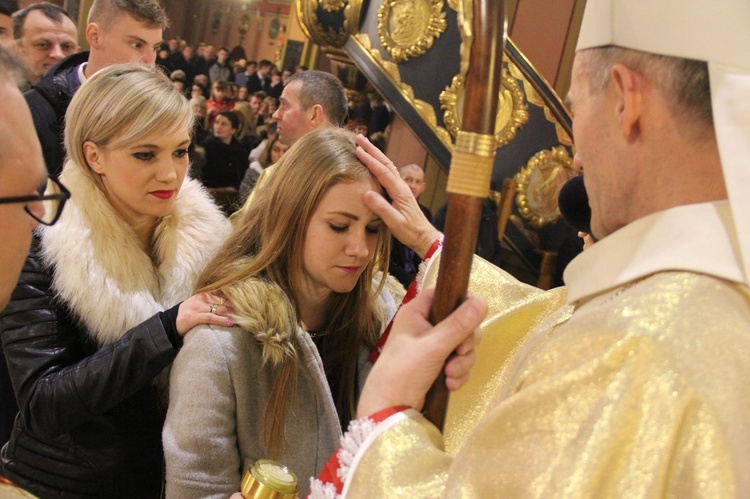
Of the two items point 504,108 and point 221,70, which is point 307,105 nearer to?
point 504,108

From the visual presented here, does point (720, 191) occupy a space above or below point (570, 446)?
above

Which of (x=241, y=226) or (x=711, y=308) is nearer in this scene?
(x=711, y=308)

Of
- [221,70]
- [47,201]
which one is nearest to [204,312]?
[47,201]

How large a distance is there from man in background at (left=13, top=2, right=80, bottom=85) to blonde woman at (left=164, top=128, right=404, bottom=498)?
8.09 feet

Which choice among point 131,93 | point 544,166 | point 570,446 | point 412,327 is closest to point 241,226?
point 131,93

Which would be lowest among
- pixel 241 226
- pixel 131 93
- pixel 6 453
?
pixel 6 453

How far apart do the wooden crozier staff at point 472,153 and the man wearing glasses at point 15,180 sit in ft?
1.93

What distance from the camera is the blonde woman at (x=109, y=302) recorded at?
192 centimetres

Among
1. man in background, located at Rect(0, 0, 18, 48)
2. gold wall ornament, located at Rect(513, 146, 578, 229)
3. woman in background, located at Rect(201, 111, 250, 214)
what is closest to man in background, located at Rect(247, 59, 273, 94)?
woman in background, located at Rect(201, 111, 250, 214)

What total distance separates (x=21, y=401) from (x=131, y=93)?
35.3 inches

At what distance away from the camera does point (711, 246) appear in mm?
1015

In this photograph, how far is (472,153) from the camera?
3.57ft

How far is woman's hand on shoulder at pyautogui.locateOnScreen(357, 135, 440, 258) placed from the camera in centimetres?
199

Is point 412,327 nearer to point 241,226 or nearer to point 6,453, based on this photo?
point 241,226
